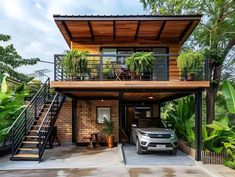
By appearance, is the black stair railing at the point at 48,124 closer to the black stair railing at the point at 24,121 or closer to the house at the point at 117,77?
the house at the point at 117,77

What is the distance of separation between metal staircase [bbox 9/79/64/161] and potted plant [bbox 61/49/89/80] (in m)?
2.38

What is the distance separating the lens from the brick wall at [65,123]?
59.9ft

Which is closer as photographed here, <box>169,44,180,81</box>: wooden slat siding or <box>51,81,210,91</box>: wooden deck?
<box>51,81,210,91</box>: wooden deck

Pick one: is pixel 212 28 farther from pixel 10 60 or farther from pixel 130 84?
pixel 10 60

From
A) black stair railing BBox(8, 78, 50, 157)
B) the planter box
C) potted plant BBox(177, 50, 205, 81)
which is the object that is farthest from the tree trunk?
black stair railing BBox(8, 78, 50, 157)

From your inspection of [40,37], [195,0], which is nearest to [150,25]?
[195,0]

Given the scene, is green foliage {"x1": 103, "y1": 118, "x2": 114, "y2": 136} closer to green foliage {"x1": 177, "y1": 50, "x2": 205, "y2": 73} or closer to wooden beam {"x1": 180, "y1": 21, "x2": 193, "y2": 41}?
wooden beam {"x1": 180, "y1": 21, "x2": 193, "y2": 41}

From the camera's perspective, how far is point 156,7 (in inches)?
741

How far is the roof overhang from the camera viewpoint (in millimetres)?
14188

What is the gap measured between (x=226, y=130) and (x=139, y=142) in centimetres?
380

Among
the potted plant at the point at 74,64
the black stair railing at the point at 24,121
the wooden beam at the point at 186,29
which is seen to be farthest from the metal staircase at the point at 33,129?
the wooden beam at the point at 186,29

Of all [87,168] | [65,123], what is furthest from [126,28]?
[87,168]

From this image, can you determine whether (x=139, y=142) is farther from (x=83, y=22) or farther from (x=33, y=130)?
(x=83, y=22)

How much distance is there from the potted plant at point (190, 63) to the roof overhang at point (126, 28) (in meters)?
2.41
